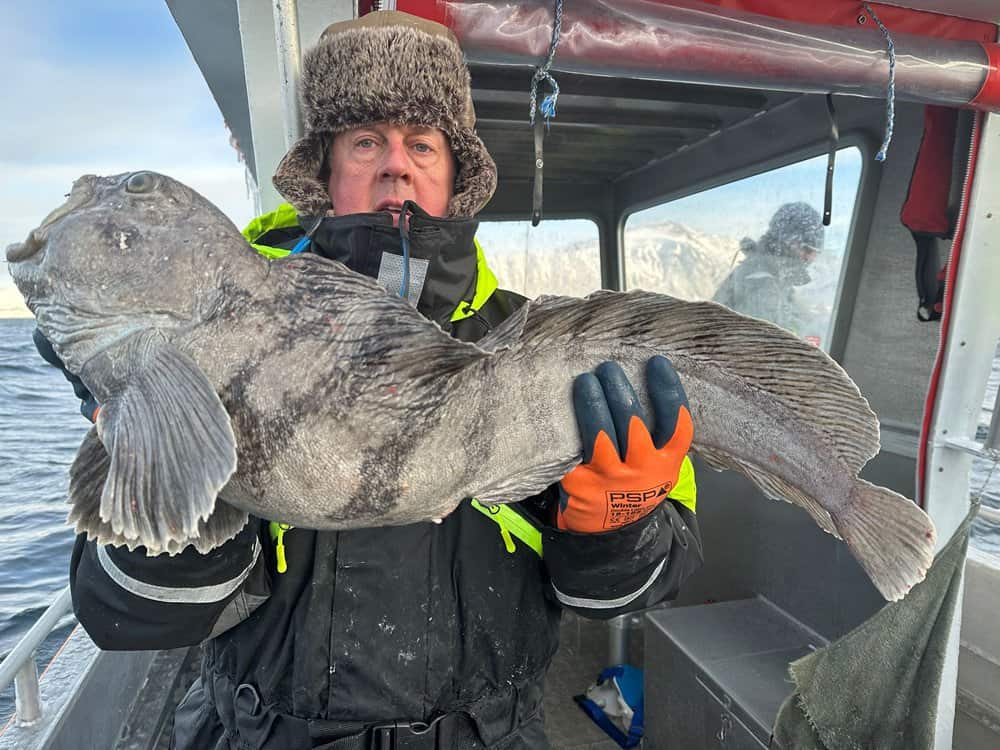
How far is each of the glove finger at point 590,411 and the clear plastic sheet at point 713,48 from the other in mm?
1499

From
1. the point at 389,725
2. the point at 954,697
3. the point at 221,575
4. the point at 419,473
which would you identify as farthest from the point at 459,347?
the point at 954,697

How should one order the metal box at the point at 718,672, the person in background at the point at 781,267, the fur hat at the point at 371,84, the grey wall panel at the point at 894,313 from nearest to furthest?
the fur hat at the point at 371,84, the metal box at the point at 718,672, the grey wall panel at the point at 894,313, the person in background at the point at 781,267

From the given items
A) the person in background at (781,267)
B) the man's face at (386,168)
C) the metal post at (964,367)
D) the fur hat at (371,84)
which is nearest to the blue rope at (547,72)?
the fur hat at (371,84)

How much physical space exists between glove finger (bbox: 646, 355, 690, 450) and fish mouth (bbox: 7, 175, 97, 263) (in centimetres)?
162

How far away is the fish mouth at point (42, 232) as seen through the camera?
160 cm

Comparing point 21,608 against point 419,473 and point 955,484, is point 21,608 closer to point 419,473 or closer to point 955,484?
point 419,473

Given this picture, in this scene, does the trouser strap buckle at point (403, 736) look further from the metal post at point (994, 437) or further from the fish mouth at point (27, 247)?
the metal post at point (994, 437)

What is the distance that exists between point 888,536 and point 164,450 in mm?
2087

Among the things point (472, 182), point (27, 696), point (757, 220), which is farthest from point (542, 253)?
point (27, 696)

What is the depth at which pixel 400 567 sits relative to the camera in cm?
207

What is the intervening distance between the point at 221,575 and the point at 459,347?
98cm

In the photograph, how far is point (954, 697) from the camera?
3.57 metres

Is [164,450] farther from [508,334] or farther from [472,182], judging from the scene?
[472,182]

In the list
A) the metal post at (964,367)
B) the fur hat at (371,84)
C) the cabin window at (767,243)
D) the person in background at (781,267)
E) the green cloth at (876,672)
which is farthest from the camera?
the person in background at (781,267)
